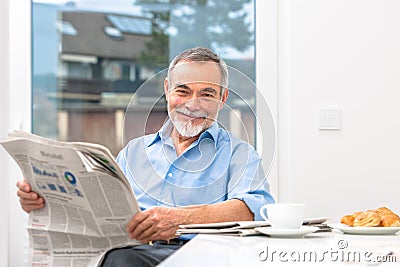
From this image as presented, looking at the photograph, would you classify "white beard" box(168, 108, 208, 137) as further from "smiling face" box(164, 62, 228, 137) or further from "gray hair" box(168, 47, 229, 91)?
"gray hair" box(168, 47, 229, 91)

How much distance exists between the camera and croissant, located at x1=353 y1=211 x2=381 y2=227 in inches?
58.2

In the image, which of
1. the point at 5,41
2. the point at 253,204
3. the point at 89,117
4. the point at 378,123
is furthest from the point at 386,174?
the point at 5,41

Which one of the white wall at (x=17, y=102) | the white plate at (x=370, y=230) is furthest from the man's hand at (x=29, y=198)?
the white wall at (x=17, y=102)

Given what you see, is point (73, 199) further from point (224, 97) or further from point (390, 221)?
point (390, 221)

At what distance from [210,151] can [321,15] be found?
104 centimetres

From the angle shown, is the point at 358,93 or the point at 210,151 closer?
the point at 210,151

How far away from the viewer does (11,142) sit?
5.14 feet

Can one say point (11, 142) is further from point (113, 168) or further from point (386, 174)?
point (386, 174)

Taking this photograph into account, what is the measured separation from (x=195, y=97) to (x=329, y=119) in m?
0.98

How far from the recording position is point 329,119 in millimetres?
2705

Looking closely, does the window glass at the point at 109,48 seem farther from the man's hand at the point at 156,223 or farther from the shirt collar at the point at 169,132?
the man's hand at the point at 156,223

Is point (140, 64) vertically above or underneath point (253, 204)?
above

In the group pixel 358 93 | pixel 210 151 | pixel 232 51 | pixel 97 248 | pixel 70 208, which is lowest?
pixel 97 248

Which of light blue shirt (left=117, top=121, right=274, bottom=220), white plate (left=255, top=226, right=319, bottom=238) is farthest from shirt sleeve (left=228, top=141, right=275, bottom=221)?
white plate (left=255, top=226, right=319, bottom=238)
